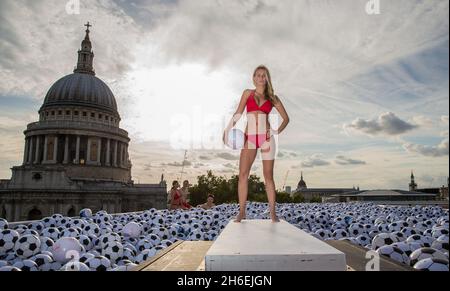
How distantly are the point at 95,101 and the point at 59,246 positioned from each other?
71.0 m

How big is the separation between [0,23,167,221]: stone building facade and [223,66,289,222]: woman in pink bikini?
180ft

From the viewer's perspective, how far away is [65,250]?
285 inches

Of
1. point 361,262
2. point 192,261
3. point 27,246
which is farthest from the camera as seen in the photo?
point 27,246

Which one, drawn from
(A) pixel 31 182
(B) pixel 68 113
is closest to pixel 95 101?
(B) pixel 68 113

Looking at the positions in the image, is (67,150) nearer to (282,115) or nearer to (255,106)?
(255,106)

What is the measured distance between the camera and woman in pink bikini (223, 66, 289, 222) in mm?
6016

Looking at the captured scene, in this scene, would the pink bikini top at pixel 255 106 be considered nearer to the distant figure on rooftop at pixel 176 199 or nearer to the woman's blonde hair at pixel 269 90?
the woman's blonde hair at pixel 269 90

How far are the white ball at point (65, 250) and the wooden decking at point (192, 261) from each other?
3.71m

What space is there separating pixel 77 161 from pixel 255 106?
211ft

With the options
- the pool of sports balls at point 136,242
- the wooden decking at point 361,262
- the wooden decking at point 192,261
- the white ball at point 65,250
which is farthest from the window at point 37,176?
the wooden decking at point 361,262

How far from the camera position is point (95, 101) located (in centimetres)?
7238

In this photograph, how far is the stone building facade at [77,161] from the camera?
175 ft

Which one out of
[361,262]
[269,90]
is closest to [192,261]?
[361,262]
